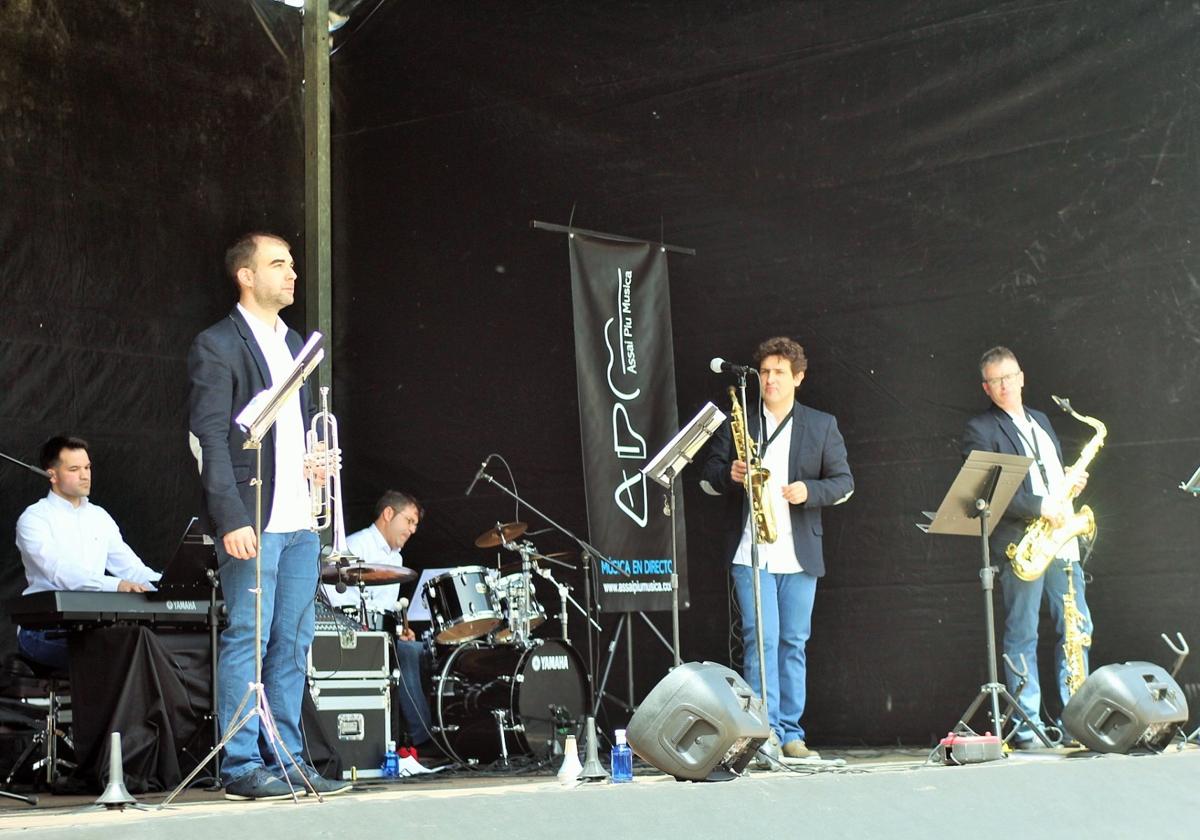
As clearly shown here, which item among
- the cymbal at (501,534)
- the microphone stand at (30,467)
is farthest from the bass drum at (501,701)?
the microphone stand at (30,467)

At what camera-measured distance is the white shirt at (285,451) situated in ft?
13.9

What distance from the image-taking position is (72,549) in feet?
20.7

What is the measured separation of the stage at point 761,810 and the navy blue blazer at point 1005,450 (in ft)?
5.51

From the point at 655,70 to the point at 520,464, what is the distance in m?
2.14

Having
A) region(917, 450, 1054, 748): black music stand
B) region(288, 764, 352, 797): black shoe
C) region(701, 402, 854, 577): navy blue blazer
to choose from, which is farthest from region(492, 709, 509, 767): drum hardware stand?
region(288, 764, 352, 797): black shoe

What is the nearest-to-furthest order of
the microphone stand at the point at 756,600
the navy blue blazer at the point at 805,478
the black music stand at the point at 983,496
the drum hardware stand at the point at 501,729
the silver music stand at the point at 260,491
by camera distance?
the silver music stand at the point at 260,491, the microphone stand at the point at 756,600, the black music stand at the point at 983,496, the navy blue blazer at the point at 805,478, the drum hardware stand at the point at 501,729

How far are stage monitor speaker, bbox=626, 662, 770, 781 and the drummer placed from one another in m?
3.07

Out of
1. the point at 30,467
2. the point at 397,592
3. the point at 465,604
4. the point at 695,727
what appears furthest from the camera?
the point at 397,592

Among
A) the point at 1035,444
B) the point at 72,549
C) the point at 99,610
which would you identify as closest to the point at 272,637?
the point at 99,610

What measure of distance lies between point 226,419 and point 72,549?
253 centimetres

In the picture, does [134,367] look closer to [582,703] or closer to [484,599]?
[484,599]

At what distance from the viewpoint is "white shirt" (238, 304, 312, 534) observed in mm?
4230

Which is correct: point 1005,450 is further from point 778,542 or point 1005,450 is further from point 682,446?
point 682,446

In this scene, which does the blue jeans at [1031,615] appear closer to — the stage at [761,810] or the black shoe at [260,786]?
the stage at [761,810]
